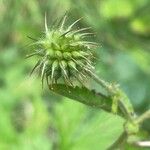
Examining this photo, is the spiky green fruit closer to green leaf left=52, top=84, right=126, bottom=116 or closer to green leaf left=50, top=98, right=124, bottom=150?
green leaf left=52, top=84, right=126, bottom=116

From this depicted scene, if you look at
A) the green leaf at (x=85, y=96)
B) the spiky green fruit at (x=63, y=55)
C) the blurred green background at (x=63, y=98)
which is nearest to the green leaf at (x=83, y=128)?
the blurred green background at (x=63, y=98)

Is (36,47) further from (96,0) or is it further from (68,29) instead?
(96,0)

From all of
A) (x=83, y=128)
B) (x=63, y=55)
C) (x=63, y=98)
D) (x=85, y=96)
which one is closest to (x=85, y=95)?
(x=85, y=96)

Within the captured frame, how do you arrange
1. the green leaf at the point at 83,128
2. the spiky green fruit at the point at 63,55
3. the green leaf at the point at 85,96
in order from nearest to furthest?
the spiky green fruit at the point at 63,55 → the green leaf at the point at 85,96 → the green leaf at the point at 83,128

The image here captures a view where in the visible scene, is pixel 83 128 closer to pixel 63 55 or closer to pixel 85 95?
pixel 85 95

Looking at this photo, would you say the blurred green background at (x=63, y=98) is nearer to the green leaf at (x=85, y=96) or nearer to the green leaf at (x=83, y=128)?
the green leaf at (x=83, y=128)

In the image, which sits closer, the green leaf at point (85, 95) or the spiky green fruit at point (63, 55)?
the spiky green fruit at point (63, 55)
